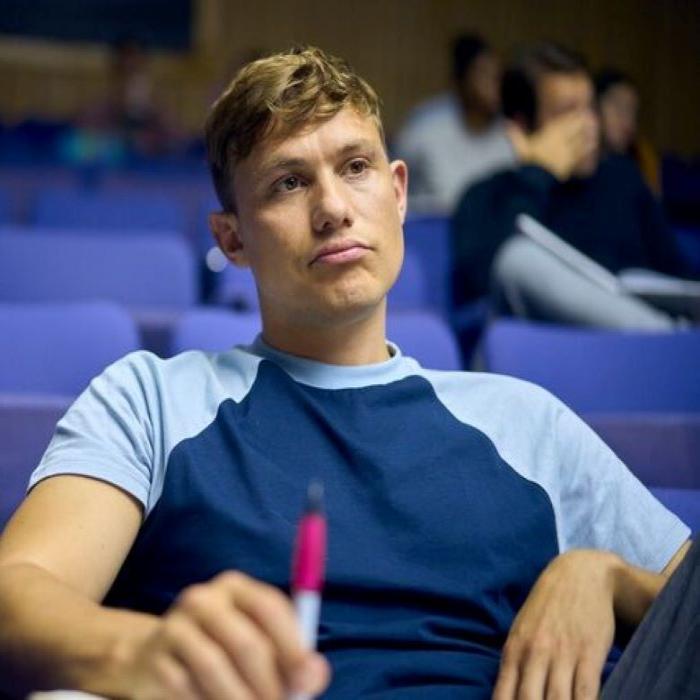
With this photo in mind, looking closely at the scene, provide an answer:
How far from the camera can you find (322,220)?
1.50 meters

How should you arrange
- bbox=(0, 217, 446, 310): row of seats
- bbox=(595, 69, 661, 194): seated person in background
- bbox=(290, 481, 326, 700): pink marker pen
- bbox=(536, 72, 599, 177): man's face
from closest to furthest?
bbox=(290, 481, 326, 700): pink marker pen, bbox=(0, 217, 446, 310): row of seats, bbox=(536, 72, 599, 177): man's face, bbox=(595, 69, 661, 194): seated person in background

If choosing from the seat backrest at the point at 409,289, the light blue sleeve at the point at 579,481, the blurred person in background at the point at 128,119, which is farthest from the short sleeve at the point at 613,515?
the blurred person in background at the point at 128,119

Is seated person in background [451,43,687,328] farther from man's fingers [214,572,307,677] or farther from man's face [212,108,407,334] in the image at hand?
man's fingers [214,572,307,677]

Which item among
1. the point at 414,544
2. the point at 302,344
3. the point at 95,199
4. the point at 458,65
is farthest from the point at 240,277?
the point at 458,65

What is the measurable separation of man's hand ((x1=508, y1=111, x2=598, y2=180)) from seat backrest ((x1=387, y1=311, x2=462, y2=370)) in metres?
1.14

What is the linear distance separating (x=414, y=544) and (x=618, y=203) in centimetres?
232

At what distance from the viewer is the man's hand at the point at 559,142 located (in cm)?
334

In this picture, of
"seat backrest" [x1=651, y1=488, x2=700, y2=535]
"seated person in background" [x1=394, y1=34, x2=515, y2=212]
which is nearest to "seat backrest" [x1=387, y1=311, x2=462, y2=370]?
"seat backrest" [x1=651, y1=488, x2=700, y2=535]

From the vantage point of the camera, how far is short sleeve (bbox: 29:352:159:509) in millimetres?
1325

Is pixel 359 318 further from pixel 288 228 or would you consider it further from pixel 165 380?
pixel 165 380

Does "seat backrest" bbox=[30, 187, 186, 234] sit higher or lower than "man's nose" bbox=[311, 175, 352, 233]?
lower

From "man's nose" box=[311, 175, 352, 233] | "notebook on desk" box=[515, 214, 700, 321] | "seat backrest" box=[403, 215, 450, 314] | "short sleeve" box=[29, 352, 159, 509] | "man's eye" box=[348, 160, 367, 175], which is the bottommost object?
"seat backrest" box=[403, 215, 450, 314]

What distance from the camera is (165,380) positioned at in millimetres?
1463

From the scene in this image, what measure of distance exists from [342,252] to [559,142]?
1945 mm
